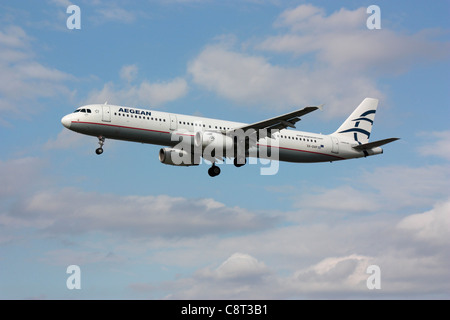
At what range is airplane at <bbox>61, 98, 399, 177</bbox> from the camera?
144 ft

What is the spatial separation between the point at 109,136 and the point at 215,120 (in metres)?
8.43

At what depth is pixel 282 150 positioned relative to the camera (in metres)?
49.4

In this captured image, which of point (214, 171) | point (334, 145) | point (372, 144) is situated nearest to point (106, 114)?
point (214, 171)

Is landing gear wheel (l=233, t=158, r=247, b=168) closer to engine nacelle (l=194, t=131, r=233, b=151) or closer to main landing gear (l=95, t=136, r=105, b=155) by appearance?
A: engine nacelle (l=194, t=131, r=233, b=151)

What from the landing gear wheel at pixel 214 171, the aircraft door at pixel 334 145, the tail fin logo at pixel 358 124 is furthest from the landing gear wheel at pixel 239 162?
the tail fin logo at pixel 358 124

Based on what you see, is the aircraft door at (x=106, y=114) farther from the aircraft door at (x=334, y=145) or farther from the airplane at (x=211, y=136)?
the aircraft door at (x=334, y=145)

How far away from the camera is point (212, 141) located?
148 ft

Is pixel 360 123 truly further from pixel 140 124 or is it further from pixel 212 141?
pixel 140 124

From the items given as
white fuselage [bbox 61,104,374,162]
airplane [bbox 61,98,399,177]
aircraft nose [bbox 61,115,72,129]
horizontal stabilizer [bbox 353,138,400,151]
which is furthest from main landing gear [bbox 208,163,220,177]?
horizontal stabilizer [bbox 353,138,400,151]

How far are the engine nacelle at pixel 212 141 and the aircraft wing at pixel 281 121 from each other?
1.58 m

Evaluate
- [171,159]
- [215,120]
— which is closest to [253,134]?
[215,120]
